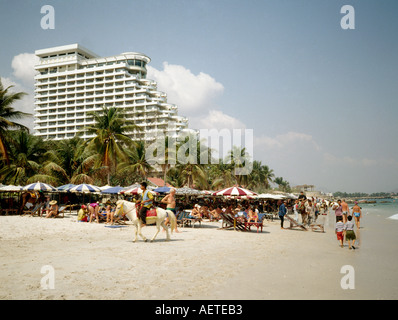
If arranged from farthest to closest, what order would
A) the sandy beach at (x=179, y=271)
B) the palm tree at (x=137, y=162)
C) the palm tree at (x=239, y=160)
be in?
the palm tree at (x=239, y=160) < the palm tree at (x=137, y=162) < the sandy beach at (x=179, y=271)

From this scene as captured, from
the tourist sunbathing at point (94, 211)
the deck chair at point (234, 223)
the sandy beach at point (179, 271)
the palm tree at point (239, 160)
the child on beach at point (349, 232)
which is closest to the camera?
the sandy beach at point (179, 271)

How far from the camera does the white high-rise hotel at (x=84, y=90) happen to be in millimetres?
91250

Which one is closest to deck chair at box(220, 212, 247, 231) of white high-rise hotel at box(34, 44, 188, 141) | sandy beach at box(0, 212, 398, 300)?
sandy beach at box(0, 212, 398, 300)

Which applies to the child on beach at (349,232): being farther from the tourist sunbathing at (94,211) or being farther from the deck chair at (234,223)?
the tourist sunbathing at (94,211)

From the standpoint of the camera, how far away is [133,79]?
9100 cm

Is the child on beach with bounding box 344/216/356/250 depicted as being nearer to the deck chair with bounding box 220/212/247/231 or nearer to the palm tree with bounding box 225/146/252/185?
the deck chair with bounding box 220/212/247/231

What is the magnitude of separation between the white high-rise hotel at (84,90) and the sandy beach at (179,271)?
79257 millimetres

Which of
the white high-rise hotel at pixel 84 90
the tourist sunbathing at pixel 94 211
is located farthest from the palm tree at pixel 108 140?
the white high-rise hotel at pixel 84 90

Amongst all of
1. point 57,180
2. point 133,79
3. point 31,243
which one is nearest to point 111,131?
point 57,180

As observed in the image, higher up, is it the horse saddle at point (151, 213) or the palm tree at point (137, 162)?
the palm tree at point (137, 162)

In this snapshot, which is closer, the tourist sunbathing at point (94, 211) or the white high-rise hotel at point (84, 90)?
the tourist sunbathing at point (94, 211)

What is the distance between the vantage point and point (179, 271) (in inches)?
254
